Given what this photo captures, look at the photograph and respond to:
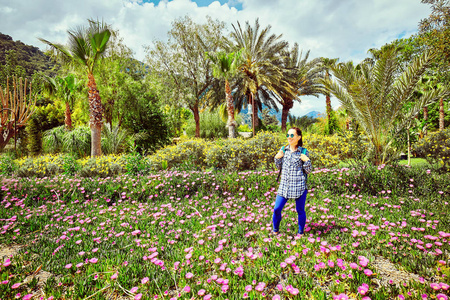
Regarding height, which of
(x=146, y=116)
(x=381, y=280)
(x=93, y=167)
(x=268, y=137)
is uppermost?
(x=146, y=116)

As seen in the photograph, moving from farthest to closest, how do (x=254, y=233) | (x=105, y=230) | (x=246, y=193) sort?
(x=246, y=193)
(x=105, y=230)
(x=254, y=233)

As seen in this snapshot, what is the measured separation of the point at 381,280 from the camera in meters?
2.13

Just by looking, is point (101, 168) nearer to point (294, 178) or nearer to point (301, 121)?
point (294, 178)

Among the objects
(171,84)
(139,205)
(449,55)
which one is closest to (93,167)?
(139,205)

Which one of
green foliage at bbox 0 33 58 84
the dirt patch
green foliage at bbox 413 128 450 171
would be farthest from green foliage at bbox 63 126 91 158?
green foliage at bbox 413 128 450 171

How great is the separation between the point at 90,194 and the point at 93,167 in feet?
9.06

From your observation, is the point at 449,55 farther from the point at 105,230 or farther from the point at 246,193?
the point at 105,230

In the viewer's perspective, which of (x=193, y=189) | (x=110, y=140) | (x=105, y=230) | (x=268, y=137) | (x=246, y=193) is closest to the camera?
(x=105, y=230)

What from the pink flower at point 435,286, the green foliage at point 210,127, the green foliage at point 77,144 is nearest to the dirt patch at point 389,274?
the pink flower at point 435,286

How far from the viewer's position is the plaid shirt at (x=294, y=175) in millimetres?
2898

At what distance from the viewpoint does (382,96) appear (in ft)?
21.0

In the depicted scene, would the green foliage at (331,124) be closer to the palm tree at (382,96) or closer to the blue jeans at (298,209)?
the palm tree at (382,96)

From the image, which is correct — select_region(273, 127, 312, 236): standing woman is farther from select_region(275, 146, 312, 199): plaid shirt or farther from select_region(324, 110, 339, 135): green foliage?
select_region(324, 110, 339, 135): green foliage

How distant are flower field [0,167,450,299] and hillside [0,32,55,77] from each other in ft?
105
